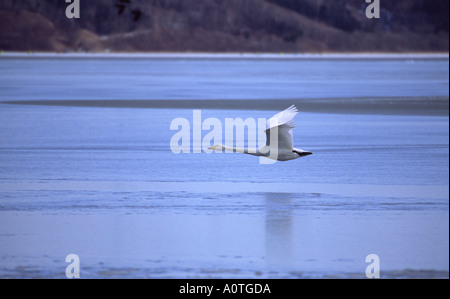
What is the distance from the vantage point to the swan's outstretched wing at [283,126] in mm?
10484

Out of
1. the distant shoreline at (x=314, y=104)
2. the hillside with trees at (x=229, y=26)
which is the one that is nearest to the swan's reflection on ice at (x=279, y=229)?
the distant shoreline at (x=314, y=104)

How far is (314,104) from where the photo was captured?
72.2ft

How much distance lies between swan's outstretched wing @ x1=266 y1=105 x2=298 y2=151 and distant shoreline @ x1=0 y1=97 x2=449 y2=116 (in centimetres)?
919

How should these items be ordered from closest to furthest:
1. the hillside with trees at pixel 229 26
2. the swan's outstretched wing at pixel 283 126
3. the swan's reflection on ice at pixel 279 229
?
the swan's reflection on ice at pixel 279 229 → the swan's outstretched wing at pixel 283 126 → the hillside with trees at pixel 229 26

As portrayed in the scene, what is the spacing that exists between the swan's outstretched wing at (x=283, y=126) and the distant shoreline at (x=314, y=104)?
9190 mm

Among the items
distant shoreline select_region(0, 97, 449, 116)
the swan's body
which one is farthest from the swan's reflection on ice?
distant shoreline select_region(0, 97, 449, 116)

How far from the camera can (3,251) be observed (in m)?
7.87

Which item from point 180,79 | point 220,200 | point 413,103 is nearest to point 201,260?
point 220,200

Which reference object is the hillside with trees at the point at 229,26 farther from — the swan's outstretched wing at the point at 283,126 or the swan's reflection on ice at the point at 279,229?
the swan's reflection on ice at the point at 279,229

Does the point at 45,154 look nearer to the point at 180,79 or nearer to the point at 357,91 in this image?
the point at 357,91

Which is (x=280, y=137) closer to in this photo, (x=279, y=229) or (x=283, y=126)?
(x=283, y=126)

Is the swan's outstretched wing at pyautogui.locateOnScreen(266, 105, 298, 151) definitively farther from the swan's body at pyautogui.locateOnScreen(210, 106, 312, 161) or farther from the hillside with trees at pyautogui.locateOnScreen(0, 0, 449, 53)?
the hillside with trees at pyautogui.locateOnScreen(0, 0, 449, 53)

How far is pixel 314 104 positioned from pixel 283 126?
11.5 m
